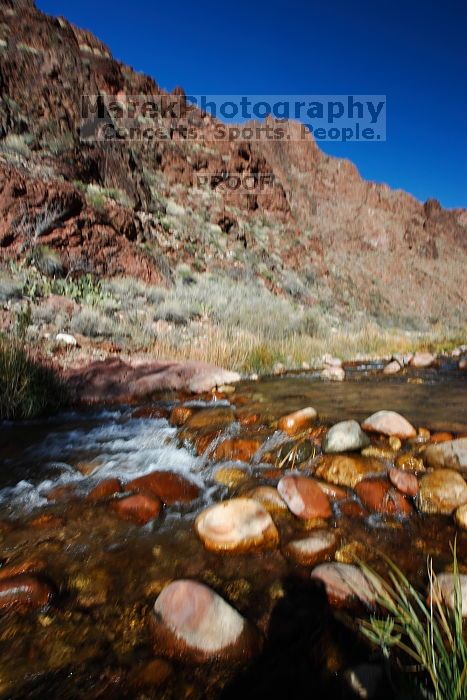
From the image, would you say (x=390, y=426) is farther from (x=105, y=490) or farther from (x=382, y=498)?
(x=105, y=490)

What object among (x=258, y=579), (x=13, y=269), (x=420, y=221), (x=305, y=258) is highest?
(x=420, y=221)

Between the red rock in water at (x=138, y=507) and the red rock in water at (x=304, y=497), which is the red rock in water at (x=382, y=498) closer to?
the red rock in water at (x=304, y=497)

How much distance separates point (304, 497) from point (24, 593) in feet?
4.10

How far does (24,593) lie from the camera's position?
1240 millimetres

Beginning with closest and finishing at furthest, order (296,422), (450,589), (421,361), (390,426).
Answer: (450,589)
(390,426)
(296,422)
(421,361)

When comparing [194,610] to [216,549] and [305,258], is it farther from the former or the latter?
[305,258]

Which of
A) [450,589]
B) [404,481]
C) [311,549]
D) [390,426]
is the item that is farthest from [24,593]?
[390,426]

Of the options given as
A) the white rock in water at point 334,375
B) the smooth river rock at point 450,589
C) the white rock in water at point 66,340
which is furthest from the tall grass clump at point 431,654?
the white rock in water at point 66,340

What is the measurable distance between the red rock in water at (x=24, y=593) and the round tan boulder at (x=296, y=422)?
1.92 meters

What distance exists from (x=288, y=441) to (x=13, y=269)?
6.64 m

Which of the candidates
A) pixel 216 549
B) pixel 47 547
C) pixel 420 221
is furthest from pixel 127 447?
pixel 420 221

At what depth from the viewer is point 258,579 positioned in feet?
4.44

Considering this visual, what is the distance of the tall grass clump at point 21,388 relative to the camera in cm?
331

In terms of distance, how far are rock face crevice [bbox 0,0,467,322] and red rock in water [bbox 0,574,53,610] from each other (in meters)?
7.36
